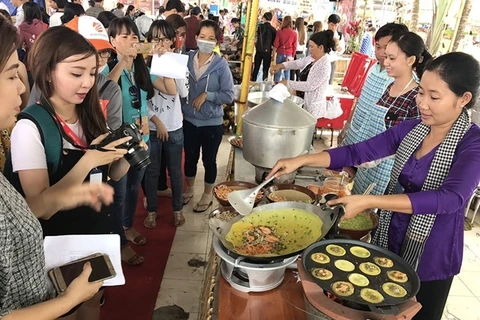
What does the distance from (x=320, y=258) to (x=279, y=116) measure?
102cm

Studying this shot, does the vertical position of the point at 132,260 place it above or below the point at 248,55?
below

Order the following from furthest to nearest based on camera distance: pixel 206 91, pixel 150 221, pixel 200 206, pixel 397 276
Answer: pixel 200 206 < pixel 150 221 < pixel 206 91 < pixel 397 276

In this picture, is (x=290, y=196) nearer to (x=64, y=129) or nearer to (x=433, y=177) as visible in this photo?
(x=433, y=177)

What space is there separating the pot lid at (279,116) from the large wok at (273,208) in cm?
57

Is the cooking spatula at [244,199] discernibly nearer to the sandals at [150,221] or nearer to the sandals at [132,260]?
the sandals at [132,260]

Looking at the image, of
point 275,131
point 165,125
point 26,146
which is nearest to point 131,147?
point 26,146

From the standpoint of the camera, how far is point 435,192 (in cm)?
136

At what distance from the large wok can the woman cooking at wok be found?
0.39 ft

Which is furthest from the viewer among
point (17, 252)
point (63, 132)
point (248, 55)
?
point (248, 55)

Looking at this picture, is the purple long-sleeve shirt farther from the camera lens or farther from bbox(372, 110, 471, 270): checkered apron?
the camera lens

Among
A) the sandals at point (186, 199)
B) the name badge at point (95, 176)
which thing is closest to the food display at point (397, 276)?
the name badge at point (95, 176)

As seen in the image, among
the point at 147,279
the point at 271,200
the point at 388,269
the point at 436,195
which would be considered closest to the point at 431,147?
the point at 436,195

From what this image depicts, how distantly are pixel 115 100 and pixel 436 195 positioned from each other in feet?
5.72

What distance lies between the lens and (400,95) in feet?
7.84
